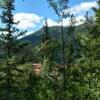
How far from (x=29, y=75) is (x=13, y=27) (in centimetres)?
1374

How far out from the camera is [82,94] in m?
40.2

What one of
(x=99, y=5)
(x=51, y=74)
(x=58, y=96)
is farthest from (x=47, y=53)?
(x=99, y=5)

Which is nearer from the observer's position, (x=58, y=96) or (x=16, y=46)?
(x=16, y=46)

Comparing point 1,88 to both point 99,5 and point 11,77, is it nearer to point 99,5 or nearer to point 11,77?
point 11,77

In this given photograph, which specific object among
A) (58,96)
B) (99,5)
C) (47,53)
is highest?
(99,5)

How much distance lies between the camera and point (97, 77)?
36.8 meters

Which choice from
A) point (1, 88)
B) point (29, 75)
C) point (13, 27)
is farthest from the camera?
→ point (29, 75)

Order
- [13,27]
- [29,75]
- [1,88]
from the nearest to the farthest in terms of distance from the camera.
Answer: [13,27] → [1,88] → [29,75]

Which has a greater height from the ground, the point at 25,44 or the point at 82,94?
the point at 25,44

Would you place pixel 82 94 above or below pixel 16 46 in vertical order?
below

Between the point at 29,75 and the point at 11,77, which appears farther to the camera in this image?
the point at 29,75

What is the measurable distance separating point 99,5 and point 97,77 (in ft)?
27.0

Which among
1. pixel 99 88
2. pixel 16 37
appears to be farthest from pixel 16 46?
pixel 99 88

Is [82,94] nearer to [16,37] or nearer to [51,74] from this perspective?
[51,74]
